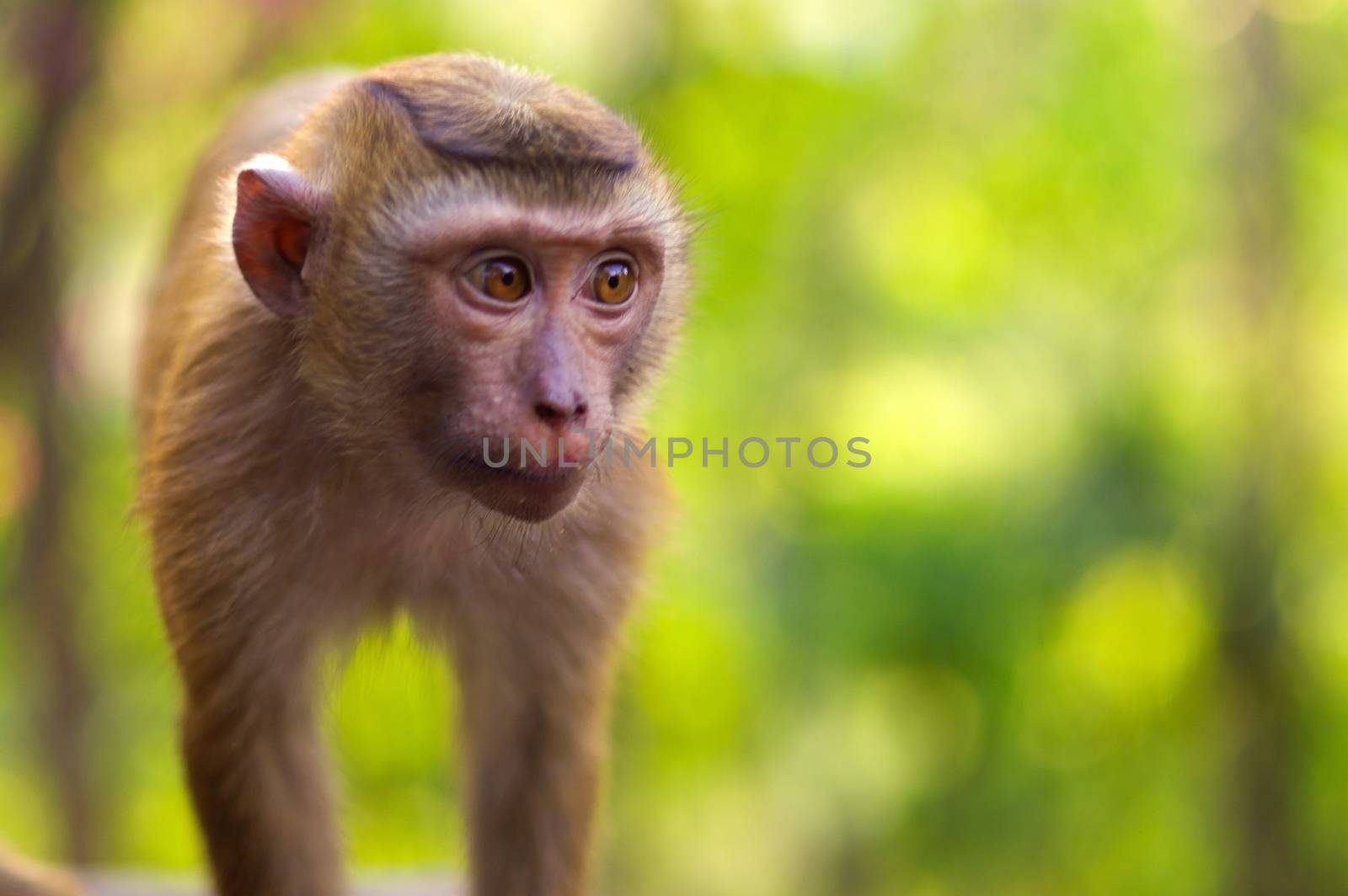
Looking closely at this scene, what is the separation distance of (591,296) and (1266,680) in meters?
4.80

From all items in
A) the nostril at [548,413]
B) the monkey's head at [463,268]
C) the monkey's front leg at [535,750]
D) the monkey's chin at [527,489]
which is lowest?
the monkey's front leg at [535,750]

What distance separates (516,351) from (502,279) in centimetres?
14

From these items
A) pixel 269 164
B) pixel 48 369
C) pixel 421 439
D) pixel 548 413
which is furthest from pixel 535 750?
pixel 48 369

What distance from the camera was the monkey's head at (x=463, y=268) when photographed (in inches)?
99.2

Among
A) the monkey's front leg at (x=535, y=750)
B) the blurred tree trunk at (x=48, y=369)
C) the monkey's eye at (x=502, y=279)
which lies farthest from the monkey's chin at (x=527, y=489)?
the blurred tree trunk at (x=48, y=369)

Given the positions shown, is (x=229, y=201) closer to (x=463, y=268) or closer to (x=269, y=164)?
(x=269, y=164)

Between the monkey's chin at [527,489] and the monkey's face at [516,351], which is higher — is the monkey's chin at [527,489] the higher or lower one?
the lower one

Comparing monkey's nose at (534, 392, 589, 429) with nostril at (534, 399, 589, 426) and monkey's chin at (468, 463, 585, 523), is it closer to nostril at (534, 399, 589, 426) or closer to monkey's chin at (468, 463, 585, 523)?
nostril at (534, 399, 589, 426)

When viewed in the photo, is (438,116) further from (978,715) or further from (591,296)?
(978,715)

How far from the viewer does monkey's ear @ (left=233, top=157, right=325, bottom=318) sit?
2629mm

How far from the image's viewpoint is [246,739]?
298 centimetres

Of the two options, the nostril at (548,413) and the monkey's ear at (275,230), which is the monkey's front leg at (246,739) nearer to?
the monkey's ear at (275,230)

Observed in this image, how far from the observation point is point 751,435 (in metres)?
6.55

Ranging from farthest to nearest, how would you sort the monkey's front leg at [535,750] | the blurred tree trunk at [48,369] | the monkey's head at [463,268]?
the blurred tree trunk at [48,369], the monkey's front leg at [535,750], the monkey's head at [463,268]
